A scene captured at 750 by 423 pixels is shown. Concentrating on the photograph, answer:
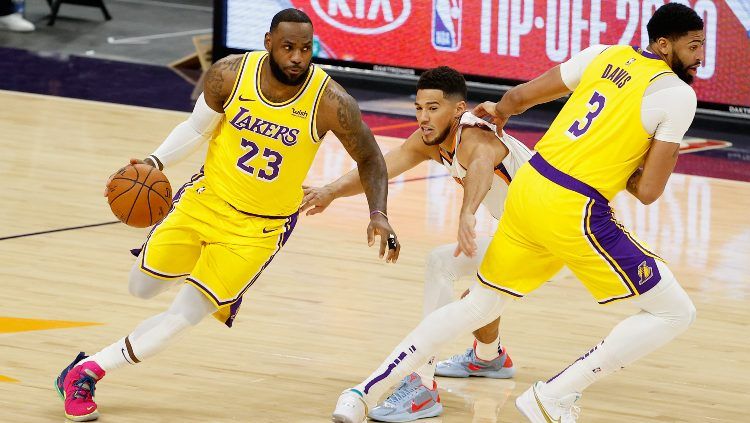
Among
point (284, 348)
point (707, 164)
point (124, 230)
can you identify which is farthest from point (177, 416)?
point (707, 164)

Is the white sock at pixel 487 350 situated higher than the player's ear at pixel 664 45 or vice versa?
the player's ear at pixel 664 45

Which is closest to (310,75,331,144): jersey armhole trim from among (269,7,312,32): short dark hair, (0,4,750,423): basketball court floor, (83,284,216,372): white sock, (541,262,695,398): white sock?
(269,7,312,32): short dark hair

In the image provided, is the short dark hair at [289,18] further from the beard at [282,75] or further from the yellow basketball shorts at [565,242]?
the yellow basketball shorts at [565,242]

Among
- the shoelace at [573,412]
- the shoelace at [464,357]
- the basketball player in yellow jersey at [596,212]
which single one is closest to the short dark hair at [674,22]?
the basketball player in yellow jersey at [596,212]

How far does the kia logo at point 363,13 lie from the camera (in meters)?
13.5

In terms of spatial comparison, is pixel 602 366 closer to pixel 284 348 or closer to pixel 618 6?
pixel 284 348

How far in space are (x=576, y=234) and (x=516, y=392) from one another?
121cm

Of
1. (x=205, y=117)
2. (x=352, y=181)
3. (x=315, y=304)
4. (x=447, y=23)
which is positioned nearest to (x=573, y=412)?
(x=352, y=181)

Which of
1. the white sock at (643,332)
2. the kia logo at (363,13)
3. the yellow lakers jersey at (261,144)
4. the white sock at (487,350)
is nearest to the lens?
the white sock at (643,332)

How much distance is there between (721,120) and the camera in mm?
13367

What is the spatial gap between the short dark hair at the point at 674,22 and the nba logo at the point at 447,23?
27.7 feet

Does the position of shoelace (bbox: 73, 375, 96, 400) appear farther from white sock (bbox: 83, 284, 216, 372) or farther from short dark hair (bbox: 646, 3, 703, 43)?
short dark hair (bbox: 646, 3, 703, 43)

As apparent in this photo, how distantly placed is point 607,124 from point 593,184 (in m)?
0.23

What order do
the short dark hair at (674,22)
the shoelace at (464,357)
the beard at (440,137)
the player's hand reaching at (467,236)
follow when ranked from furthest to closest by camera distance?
the shoelace at (464,357), the beard at (440,137), the player's hand reaching at (467,236), the short dark hair at (674,22)
